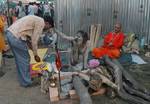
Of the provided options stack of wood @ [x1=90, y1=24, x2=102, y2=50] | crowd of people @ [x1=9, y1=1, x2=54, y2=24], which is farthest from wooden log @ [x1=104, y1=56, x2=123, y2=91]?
crowd of people @ [x1=9, y1=1, x2=54, y2=24]

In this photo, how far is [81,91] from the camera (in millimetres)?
5895

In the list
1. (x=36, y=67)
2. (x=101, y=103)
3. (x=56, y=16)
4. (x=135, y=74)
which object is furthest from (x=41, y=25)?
(x=56, y=16)

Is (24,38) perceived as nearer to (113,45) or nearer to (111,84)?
(111,84)

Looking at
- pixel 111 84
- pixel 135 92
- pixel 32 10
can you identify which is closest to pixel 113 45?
pixel 111 84

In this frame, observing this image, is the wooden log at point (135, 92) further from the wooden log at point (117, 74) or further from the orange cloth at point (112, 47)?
the orange cloth at point (112, 47)

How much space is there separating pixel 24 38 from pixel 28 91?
121 centimetres

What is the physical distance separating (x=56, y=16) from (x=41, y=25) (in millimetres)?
4031

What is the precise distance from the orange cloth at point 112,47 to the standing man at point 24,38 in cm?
275

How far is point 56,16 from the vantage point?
10.9m

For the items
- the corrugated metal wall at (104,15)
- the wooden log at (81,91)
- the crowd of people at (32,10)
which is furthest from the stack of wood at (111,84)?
the crowd of people at (32,10)

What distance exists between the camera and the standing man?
22.9 feet

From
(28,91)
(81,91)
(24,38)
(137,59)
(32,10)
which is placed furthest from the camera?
(32,10)

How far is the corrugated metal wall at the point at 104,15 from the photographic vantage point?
10.9 m

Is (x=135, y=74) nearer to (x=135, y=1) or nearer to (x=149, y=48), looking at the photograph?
(x=149, y=48)
